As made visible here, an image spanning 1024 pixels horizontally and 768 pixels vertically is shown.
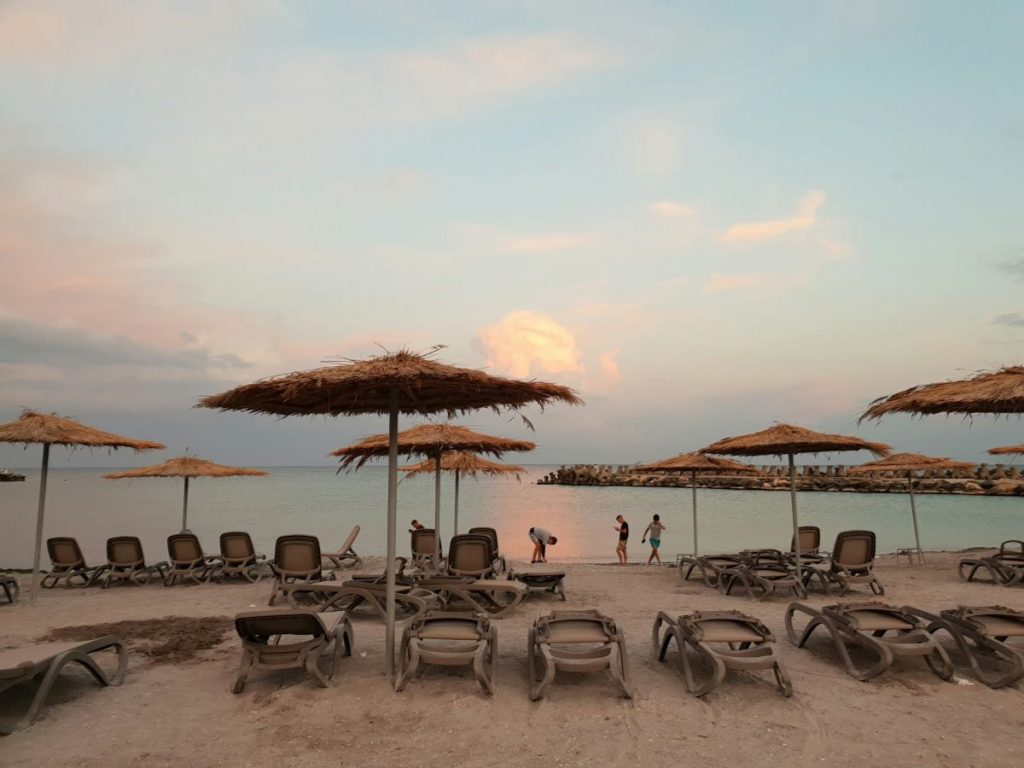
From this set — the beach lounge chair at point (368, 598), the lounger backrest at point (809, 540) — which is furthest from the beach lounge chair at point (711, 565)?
the beach lounge chair at point (368, 598)

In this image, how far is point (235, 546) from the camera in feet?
31.4

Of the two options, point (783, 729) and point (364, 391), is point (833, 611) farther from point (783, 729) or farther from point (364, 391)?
point (364, 391)

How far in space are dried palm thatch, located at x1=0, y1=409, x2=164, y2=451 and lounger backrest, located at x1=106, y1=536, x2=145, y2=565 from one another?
1690 millimetres

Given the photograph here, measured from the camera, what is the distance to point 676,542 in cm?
2127

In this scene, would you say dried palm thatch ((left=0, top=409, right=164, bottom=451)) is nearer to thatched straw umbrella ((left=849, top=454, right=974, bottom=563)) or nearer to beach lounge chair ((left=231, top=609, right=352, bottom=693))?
beach lounge chair ((left=231, top=609, right=352, bottom=693))

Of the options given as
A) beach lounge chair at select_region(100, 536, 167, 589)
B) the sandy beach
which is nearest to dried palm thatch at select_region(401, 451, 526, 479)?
beach lounge chair at select_region(100, 536, 167, 589)

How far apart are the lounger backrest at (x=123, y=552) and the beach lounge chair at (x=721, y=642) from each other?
324 inches

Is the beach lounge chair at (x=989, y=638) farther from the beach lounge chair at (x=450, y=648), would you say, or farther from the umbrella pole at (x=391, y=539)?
the umbrella pole at (x=391, y=539)

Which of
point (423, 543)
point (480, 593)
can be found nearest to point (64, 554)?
point (423, 543)

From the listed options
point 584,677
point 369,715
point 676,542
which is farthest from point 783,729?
point 676,542

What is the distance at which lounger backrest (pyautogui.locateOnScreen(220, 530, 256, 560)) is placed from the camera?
952 centimetres

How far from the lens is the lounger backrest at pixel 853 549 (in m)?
8.05

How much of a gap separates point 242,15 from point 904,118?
1046cm

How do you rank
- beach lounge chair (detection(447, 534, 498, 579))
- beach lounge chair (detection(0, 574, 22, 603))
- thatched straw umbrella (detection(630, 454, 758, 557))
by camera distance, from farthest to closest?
thatched straw umbrella (detection(630, 454, 758, 557))
beach lounge chair (detection(447, 534, 498, 579))
beach lounge chair (detection(0, 574, 22, 603))
